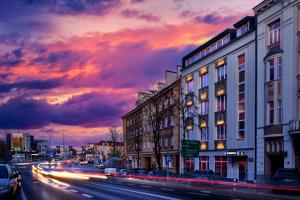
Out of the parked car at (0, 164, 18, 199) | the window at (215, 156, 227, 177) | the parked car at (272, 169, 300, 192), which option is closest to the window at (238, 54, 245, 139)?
the window at (215, 156, 227, 177)

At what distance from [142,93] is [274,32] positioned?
6419 centimetres

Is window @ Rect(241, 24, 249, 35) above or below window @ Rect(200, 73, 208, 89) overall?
above

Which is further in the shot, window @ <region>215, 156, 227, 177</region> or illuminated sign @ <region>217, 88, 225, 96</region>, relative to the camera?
illuminated sign @ <region>217, 88, 225, 96</region>

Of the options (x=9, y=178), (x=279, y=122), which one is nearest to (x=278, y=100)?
(x=279, y=122)

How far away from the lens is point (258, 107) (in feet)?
163

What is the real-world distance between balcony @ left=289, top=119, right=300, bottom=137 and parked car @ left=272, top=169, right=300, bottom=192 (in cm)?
692

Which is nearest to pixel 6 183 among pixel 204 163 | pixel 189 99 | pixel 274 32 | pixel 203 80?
pixel 274 32

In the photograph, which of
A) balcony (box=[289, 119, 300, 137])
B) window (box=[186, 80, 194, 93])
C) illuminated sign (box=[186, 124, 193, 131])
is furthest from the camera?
window (box=[186, 80, 194, 93])

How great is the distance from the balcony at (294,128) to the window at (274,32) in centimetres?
813

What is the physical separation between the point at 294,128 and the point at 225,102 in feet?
56.0

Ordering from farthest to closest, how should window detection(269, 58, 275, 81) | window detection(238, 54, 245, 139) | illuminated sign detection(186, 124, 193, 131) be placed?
1. illuminated sign detection(186, 124, 193, 131)
2. window detection(238, 54, 245, 139)
3. window detection(269, 58, 275, 81)

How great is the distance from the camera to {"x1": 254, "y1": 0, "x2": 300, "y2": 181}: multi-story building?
142 ft

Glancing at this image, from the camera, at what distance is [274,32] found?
47500mm

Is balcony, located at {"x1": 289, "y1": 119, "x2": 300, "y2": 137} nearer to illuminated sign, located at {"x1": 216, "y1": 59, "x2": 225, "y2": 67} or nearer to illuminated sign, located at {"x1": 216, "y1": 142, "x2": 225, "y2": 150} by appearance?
illuminated sign, located at {"x1": 216, "y1": 142, "x2": 225, "y2": 150}
